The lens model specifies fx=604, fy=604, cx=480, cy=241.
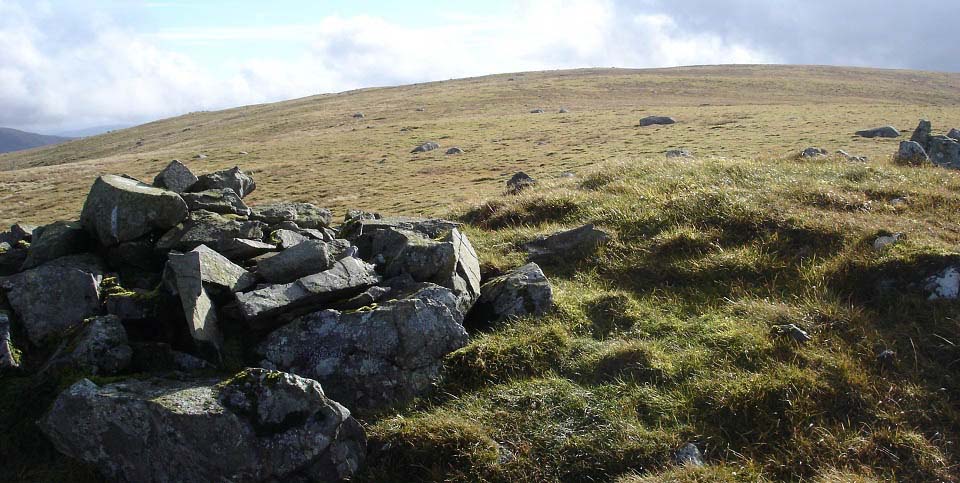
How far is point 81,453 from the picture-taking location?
23.3 feet

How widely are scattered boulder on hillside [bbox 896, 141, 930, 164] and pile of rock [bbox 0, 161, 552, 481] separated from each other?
14.0m

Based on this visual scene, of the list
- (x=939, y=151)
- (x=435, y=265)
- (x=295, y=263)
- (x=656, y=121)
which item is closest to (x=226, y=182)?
(x=295, y=263)

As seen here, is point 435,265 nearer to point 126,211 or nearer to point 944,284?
point 126,211

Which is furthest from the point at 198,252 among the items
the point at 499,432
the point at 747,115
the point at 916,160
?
the point at 747,115

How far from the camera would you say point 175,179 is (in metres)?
13.3

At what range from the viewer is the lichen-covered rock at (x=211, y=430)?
6.78m

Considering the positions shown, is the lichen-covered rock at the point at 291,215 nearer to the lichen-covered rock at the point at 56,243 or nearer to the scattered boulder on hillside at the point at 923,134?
the lichen-covered rock at the point at 56,243

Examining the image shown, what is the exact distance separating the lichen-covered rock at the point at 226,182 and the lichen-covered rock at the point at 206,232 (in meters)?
3.00

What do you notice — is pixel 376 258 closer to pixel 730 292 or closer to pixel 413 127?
pixel 730 292

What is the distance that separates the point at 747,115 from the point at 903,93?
77.7m

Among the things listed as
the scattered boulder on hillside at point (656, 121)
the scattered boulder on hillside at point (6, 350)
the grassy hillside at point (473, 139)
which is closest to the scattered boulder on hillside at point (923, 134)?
the grassy hillside at point (473, 139)

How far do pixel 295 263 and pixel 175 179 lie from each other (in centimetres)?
575

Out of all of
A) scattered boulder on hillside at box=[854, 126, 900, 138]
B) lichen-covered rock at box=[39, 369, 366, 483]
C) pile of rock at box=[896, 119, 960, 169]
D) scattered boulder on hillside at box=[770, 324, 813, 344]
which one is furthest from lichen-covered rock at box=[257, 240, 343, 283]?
scattered boulder on hillside at box=[854, 126, 900, 138]

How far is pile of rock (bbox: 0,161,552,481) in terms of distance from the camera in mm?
6977
